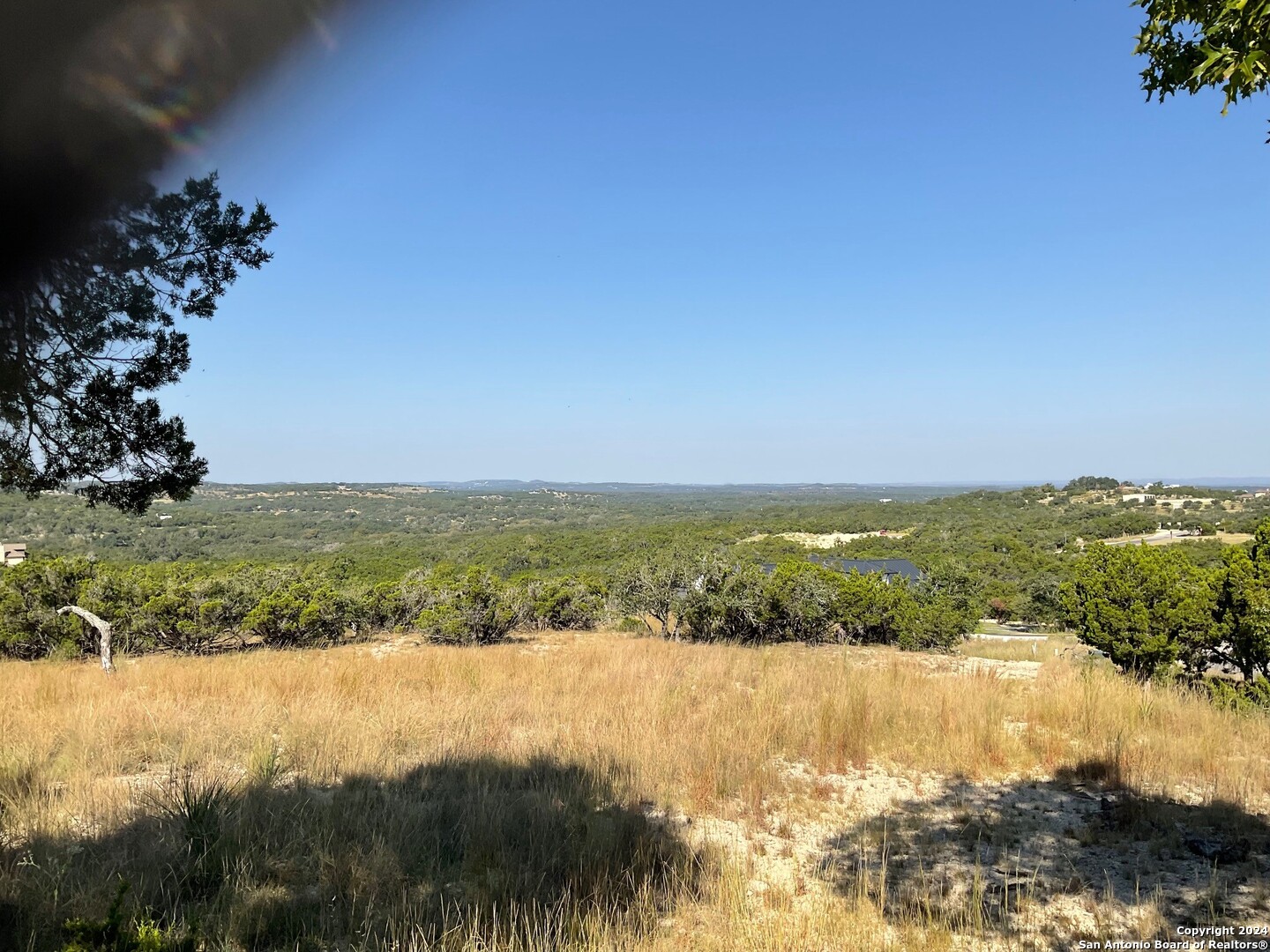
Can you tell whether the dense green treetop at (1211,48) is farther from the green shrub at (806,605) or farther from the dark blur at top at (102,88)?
the green shrub at (806,605)

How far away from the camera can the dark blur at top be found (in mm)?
1917

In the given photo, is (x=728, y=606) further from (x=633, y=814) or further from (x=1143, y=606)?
(x=633, y=814)

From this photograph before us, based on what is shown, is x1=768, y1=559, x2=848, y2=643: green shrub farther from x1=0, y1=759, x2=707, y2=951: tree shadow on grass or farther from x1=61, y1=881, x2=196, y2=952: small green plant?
x1=61, y1=881, x2=196, y2=952: small green plant

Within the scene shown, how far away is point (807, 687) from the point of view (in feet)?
21.8

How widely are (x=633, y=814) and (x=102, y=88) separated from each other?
404 cm

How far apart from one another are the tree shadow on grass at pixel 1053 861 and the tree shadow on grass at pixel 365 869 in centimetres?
104

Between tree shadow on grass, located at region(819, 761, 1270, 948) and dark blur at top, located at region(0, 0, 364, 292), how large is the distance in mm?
4083

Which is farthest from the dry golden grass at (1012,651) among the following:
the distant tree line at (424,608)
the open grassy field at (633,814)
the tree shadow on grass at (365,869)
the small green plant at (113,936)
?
the small green plant at (113,936)

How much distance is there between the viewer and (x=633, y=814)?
366 centimetres

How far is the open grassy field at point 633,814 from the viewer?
99.8 inches

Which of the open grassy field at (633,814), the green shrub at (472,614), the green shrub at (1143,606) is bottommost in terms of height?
the green shrub at (472,614)

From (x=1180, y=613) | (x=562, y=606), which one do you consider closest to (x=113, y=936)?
(x=1180, y=613)

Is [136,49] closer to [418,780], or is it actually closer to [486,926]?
[486,926]

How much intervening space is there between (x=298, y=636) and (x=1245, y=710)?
→ 1584 centimetres
